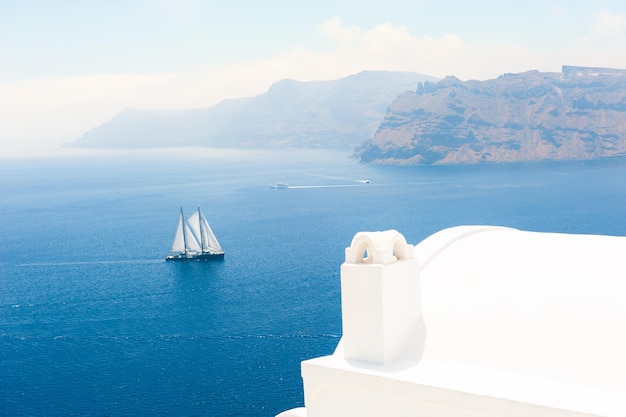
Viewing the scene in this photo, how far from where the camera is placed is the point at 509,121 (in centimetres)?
15188

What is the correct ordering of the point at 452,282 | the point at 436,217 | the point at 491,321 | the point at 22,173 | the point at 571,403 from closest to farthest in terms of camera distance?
the point at 571,403 → the point at 491,321 → the point at 452,282 → the point at 436,217 → the point at 22,173

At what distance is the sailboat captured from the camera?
5409cm

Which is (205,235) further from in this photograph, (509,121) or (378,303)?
(509,121)

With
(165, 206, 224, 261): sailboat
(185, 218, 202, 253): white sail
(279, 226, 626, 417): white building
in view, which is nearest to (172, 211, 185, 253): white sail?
(165, 206, 224, 261): sailboat

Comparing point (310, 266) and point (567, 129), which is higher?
point (567, 129)

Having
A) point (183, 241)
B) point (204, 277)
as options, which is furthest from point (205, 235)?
point (204, 277)

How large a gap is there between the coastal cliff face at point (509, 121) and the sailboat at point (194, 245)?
89223mm

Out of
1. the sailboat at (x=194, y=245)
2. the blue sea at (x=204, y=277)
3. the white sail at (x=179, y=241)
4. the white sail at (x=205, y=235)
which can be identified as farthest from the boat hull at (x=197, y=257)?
the blue sea at (x=204, y=277)

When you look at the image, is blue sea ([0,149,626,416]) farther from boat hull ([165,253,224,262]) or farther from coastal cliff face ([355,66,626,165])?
coastal cliff face ([355,66,626,165])

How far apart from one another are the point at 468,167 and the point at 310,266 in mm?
88689

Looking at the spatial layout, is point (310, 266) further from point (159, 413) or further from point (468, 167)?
point (468, 167)

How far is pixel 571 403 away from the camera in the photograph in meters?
5.61

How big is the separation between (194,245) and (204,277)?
26.4 feet

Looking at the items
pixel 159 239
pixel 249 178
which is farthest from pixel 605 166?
pixel 159 239
